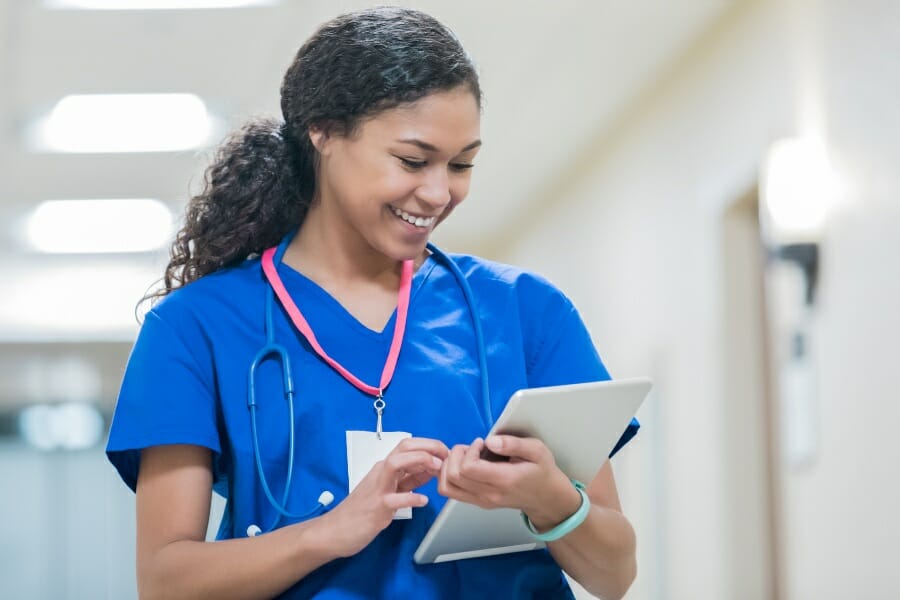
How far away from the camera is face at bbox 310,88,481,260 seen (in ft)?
4.21

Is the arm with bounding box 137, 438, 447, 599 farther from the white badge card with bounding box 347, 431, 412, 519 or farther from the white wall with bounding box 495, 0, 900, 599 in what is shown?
the white wall with bounding box 495, 0, 900, 599

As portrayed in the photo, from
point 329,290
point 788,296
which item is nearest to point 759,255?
point 788,296

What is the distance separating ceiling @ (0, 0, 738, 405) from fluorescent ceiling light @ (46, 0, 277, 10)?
3cm

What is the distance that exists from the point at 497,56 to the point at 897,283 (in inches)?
80.8

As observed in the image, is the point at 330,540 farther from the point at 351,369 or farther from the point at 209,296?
the point at 209,296

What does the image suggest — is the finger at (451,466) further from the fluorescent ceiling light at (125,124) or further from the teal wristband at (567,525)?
the fluorescent ceiling light at (125,124)

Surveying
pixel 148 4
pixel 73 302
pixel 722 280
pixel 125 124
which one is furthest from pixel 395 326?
pixel 73 302

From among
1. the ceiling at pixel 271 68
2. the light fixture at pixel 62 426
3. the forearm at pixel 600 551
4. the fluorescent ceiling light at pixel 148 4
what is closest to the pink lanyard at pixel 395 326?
the forearm at pixel 600 551

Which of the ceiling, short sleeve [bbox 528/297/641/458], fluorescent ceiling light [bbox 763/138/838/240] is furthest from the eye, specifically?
fluorescent ceiling light [bbox 763/138/838/240]

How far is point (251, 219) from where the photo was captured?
140 centimetres

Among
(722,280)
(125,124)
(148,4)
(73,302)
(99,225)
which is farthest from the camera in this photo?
(73,302)

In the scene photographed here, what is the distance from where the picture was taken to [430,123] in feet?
4.22

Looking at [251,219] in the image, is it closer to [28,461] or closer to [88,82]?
[88,82]

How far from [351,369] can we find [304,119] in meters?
0.28
